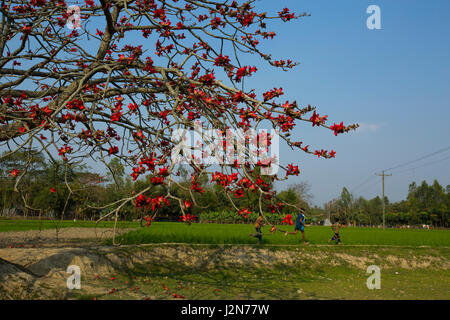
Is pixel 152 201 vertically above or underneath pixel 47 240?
above

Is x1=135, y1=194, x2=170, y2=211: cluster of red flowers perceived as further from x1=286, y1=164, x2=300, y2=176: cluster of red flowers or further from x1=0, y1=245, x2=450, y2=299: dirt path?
x1=0, y1=245, x2=450, y2=299: dirt path

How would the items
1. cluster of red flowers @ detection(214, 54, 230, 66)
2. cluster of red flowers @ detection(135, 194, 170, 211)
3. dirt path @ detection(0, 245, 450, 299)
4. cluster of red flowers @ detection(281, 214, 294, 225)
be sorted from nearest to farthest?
cluster of red flowers @ detection(135, 194, 170, 211) < cluster of red flowers @ detection(281, 214, 294, 225) < cluster of red flowers @ detection(214, 54, 230, 66) < dirt path @ detection(0, 245, 450, 299)

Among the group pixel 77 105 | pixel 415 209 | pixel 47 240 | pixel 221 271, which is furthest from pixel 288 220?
pixel 415 209

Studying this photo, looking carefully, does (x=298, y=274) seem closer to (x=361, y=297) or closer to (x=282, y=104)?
(x=361, y=297)

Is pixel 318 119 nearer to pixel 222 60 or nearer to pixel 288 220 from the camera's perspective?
pixel 288 220

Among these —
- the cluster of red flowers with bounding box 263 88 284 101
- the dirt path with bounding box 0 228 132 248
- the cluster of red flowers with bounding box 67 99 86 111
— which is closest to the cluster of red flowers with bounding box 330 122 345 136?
the cluster of red flowers with bounding box 263 88 284 101

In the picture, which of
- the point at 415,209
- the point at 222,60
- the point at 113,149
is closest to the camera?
the point at 113,149

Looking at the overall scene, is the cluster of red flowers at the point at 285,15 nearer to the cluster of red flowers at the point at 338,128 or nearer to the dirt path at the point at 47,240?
the cluster of red flowers at the point at 338,128

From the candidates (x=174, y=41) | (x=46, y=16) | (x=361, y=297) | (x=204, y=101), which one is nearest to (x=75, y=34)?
(x=46, y=16)

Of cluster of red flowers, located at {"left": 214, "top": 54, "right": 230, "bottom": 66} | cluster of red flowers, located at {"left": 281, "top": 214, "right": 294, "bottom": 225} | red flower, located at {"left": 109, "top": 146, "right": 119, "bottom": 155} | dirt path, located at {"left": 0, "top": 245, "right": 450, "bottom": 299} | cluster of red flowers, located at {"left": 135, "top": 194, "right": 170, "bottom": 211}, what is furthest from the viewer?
dirt path, located at {"left": 0, "top": 245, "right": 450, "bottom": 299}

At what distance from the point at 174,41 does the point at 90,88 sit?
1.90m

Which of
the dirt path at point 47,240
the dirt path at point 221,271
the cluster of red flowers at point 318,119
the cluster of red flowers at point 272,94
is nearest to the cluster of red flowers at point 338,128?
the cluster of red flowers at point 318,119

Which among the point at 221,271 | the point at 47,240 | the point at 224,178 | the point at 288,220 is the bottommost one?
the point at 221,271
